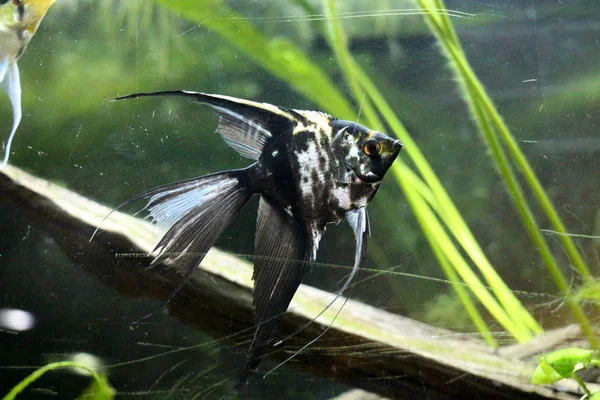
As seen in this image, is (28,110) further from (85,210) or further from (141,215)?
(141,215)

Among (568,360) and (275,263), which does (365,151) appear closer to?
(275,263)

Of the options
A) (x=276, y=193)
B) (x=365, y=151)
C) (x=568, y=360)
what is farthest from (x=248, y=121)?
(x=568, y=360)

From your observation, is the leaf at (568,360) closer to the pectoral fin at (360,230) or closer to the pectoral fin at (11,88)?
the pectoral fin at (360,230)

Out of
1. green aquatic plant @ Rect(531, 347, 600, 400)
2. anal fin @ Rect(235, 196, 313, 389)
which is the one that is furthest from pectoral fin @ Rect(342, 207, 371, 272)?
green aquatic plant @ Rect(531, 347, 600, 400)

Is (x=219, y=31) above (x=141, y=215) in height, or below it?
above

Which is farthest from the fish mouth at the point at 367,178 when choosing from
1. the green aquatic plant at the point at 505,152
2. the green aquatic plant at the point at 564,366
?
the green aquatic plant at the point at 564,366

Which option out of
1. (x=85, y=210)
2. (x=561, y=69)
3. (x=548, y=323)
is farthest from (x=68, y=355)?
(x=561, y=69)
